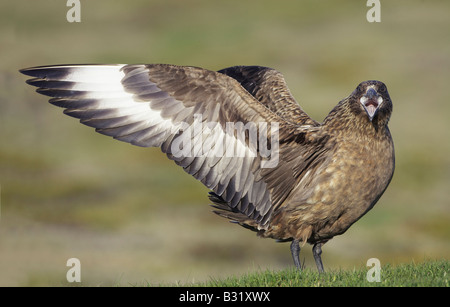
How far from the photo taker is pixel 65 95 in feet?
18.3

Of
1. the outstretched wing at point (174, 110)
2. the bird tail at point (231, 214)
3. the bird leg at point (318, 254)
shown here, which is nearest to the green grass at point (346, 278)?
the bird leg at point (318, 254)

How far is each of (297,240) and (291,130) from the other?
104cm

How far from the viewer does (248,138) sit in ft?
18.7

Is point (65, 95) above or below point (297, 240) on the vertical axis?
above

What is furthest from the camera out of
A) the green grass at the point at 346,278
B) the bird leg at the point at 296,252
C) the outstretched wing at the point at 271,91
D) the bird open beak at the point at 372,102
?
the outstretched wing at the point at 271,91

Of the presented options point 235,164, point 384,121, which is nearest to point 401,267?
point 384,121

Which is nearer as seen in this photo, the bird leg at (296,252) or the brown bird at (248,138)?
the brown bird at (248,138)

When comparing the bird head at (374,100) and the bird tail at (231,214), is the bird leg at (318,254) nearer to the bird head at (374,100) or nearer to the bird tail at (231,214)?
the bird tail at (231,214)

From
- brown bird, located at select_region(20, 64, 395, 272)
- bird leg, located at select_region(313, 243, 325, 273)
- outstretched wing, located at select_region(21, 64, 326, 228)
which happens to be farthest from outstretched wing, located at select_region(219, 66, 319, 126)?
Result: bird leg, located at select_region(313, 243, 325, 273)

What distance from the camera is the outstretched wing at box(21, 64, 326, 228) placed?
18.2 feet

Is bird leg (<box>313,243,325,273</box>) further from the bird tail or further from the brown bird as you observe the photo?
the bird tail

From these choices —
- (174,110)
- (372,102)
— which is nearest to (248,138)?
(174,110)

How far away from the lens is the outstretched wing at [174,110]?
18.2 feet

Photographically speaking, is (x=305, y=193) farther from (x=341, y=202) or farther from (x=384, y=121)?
(x=384, y=121)
